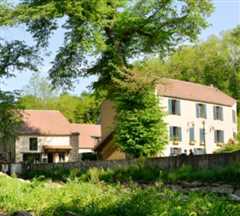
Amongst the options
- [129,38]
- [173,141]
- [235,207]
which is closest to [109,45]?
[129,38]

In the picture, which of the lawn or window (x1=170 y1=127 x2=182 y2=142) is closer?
the lawn

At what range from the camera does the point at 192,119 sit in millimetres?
63125

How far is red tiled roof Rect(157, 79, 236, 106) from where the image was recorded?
197 ft

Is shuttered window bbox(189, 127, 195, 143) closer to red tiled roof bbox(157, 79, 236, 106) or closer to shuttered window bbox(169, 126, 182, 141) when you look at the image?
shuttered window bbox(169, 126, 182, 141)

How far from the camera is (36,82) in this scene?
100m

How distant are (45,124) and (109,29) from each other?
3188 cm

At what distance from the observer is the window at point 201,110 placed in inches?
2530

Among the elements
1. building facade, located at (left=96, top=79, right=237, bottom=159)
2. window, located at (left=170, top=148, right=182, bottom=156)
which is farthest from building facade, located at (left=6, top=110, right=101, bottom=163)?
window, located at (left=170, top=148, right=182, bottom=156)

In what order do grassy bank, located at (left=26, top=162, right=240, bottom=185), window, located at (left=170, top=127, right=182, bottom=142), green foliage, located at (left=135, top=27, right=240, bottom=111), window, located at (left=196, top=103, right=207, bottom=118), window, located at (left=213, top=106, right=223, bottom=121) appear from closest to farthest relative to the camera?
grassy bank, located at (left=26, top=162, right=240, bottom=185) < window, located at (left=170, top=127, right=182, bottom=142) < window, located at (left=196, top=103, right=207, bottom=118) < window, located at (left=213, top=106, right=223, bottom=121) < green foliage, located at (left=135, top=27, right=240, bottom=111)

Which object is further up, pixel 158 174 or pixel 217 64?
pixel 217 64

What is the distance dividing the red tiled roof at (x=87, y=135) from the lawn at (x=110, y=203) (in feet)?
190

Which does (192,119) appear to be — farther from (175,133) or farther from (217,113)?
(217,113)

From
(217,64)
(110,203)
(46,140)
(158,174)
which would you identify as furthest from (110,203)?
(217,64)

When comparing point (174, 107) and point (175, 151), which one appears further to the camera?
point (174, 107)
